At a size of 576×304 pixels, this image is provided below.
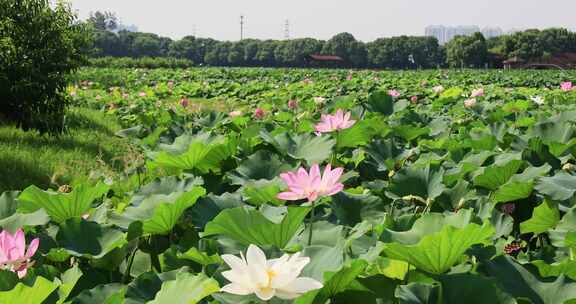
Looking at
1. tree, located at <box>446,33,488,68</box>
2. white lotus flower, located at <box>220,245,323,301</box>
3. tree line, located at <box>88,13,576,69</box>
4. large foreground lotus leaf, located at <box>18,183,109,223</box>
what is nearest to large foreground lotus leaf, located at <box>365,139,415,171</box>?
large foreground lotus leaf, located at <box>18,183,109,223</box>

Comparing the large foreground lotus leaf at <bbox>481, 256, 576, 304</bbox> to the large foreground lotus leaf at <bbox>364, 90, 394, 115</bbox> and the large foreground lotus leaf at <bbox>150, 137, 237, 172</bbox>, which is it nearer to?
the large foreground lotus leaf at <bbox>150, 137, 237, 172</bbox>

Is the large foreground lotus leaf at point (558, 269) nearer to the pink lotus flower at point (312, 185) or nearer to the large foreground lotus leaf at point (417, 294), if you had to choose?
the large foreground lotus leaf at point (417, 294)

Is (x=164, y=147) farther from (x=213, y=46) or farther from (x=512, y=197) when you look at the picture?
(x=213, y=46)

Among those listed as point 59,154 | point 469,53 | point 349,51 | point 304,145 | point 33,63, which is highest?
point 349,51

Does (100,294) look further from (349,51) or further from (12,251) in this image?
(349,51)

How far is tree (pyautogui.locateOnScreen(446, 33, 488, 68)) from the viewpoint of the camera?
50531 millimetres

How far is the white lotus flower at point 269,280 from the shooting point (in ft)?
2.40

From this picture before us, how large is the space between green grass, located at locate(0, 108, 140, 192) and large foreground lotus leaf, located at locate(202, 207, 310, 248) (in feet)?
8.19

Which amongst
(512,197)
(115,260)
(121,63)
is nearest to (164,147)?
(115,260)

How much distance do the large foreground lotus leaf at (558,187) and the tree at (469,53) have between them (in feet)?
166

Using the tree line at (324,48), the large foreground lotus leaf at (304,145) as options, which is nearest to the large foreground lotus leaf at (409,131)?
the large foreground lotus leaf at (304,145)

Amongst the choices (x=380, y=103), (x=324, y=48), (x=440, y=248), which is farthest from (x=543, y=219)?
(x=324, y=48)

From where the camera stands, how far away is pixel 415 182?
1.54 m

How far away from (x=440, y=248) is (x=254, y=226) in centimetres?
35
